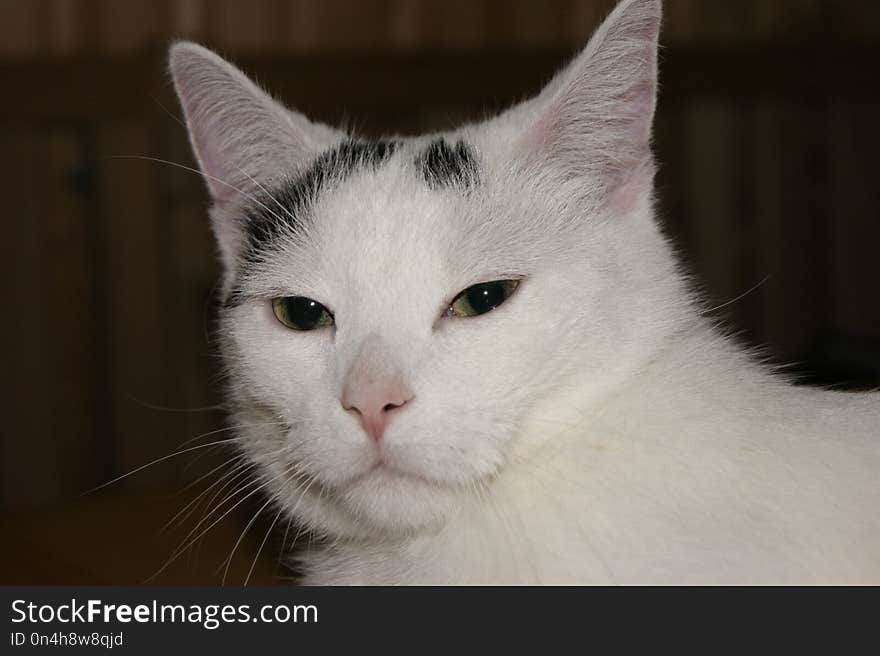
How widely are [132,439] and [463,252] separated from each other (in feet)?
10.3

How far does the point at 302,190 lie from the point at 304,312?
0.25 meters

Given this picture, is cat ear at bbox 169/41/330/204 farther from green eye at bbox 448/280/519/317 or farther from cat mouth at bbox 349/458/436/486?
cat mouth at bbox 349/458/436/486

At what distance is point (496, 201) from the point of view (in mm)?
1457

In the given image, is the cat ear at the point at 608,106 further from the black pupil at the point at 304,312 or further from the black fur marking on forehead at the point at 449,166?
the black pupil at the point at 304,312

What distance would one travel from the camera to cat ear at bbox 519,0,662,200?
1.38 m

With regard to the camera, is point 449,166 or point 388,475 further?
point 449,166

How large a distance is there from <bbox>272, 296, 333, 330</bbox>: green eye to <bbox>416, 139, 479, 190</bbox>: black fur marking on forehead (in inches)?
9.7

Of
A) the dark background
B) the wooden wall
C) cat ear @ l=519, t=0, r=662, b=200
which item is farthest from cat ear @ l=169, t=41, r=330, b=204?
the wooden wall

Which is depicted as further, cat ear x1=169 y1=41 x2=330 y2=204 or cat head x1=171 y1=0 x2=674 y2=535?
cat ear x1=169 y1=41 x2=330 y2=204

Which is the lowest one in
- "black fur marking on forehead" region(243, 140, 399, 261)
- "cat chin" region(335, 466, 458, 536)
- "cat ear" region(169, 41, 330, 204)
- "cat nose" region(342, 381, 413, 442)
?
"cat chin" region(335, 466, 458, 536)

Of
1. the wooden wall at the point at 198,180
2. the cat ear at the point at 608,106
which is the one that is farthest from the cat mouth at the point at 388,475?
the wooden wall at the point at 198,180

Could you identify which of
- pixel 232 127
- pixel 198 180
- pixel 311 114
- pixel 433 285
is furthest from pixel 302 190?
pixel 198 180

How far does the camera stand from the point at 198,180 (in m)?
4.06

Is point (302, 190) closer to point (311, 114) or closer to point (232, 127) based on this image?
point (232, 127)
